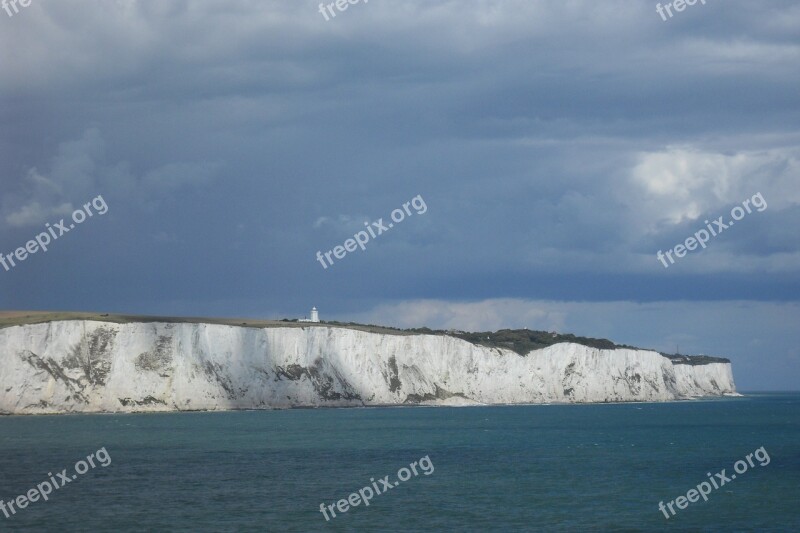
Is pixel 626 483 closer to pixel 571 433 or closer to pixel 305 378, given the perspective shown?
pixel 571 433

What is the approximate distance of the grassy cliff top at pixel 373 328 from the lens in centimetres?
9119

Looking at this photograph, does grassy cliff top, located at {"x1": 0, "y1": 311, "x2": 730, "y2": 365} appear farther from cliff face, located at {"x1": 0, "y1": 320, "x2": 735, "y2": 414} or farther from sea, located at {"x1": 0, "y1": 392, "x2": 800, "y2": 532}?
sea, located at {"x1": 0, "y1": 392, "x2": 800, "y2": 532}

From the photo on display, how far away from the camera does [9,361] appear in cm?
8300

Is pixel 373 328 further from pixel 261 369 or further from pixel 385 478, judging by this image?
pixel 385 478

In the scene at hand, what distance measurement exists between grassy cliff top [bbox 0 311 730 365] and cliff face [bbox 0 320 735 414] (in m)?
2.32

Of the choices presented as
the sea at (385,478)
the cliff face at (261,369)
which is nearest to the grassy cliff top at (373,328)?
the cliff face at (261,369)

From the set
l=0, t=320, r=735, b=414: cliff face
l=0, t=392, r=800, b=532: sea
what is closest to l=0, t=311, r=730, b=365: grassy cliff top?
l=0, t=320, r=735, b=414: cliff face

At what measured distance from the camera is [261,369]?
3866 inches

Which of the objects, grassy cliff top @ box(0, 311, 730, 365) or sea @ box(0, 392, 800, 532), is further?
grassy cliff top @ box(0, 311, 730, 365)

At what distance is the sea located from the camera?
33.3 metres

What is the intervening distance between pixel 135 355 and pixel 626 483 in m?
55.9

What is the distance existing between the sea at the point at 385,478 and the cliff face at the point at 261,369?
9.07m

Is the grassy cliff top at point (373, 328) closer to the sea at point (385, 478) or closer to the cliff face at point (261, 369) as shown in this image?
the cliff face at point (261, 369)

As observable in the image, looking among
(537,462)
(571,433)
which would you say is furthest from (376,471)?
(571,433)
